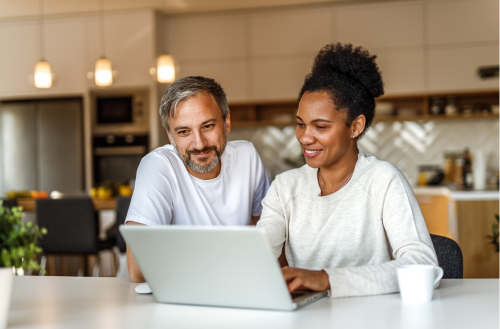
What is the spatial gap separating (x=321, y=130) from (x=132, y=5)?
4300mm

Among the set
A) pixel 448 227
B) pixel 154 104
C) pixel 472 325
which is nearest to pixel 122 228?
pixel 472 325

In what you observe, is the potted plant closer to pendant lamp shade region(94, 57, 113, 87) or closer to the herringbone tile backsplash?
pendant lamp shade region(94, 57, 113, 87)

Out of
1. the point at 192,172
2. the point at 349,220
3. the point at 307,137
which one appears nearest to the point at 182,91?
the point at 192,172

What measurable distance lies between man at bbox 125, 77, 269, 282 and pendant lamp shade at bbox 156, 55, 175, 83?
2.39 m

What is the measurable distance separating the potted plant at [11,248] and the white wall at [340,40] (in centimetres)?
465

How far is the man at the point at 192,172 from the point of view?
1715 mm

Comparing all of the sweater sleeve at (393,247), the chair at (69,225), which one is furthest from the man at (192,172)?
the chair at (69,225)

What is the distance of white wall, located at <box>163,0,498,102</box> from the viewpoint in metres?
5.13

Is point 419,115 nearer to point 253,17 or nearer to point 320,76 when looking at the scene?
point 253,17

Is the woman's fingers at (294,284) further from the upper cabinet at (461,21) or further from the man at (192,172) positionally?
the upper cabinet at (461,21)

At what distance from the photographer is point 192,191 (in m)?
1.79

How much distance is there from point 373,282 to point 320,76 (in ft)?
2.12

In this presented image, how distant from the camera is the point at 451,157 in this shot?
528 centimetres

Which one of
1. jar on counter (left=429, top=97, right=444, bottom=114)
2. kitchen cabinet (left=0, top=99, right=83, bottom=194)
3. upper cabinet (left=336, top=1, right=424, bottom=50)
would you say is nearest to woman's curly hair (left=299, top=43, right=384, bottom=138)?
upper cabinet (left=336, top=1, right=424, bottom=50)
